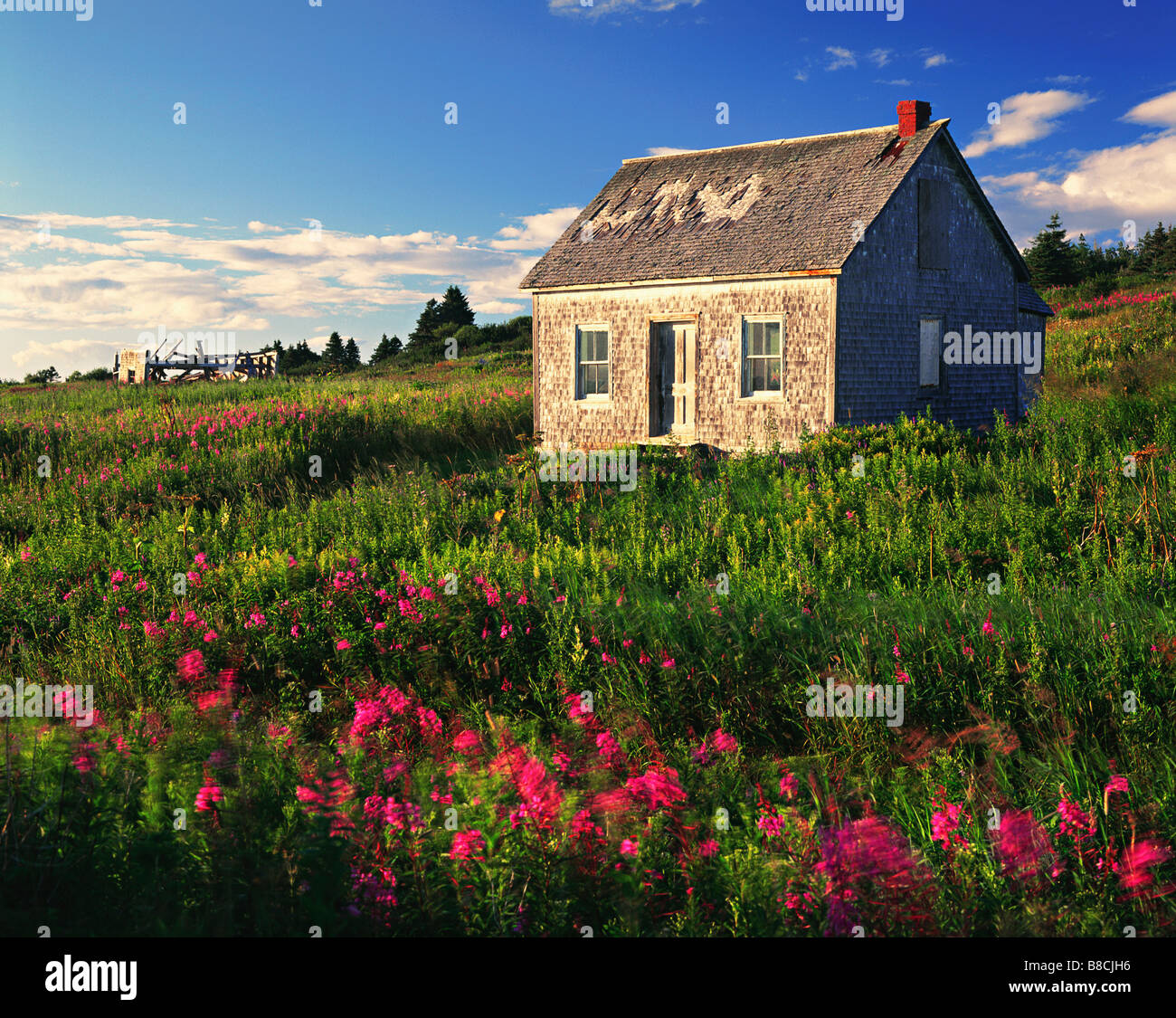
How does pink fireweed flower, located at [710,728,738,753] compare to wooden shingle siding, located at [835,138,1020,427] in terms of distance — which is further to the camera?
wooden shingle siding, located at [835,138,1020,427]

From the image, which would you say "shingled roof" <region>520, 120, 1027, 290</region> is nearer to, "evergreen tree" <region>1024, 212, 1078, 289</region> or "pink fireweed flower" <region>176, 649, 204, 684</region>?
"pink fireweed flower" <region>176, 649, 204, 684</region>

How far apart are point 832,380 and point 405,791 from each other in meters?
13.1

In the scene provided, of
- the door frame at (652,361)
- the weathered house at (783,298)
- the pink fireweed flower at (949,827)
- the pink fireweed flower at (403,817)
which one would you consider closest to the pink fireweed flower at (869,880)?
the pink fireweed flower at (949,827)

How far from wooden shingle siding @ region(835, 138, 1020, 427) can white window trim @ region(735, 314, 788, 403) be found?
969 millimetres

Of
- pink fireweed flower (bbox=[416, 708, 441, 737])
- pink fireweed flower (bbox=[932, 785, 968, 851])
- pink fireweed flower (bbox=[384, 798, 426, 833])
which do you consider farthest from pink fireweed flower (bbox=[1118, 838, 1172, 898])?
pink fireweed flower (bbox=[416, 708, 441, 737])

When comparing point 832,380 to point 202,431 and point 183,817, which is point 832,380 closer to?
point 202,431

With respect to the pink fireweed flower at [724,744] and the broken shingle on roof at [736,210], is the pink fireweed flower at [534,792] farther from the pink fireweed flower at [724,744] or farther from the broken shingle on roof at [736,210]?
the broken shingle on roof at [736,210]

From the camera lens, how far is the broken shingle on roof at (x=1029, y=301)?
19578 mm

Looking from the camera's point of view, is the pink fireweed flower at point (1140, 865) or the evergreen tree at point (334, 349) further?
the evergreen tree at point (334, 349)

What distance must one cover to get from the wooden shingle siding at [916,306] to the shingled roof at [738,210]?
1.53 ft

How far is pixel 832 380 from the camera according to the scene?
50.9 feet

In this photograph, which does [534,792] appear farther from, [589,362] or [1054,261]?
[1054,261]

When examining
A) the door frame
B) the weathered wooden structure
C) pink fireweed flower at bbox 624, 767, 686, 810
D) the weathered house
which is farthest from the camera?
the weathered wooden structure

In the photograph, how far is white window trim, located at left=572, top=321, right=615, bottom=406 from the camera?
17.9 metres
